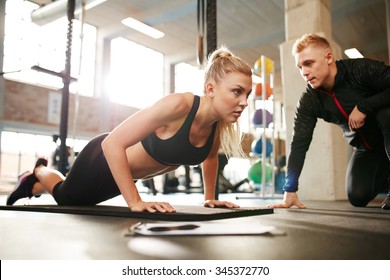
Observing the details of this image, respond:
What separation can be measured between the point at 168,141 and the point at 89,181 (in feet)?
1.73

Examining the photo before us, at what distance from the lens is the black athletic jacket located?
1652 millimetres

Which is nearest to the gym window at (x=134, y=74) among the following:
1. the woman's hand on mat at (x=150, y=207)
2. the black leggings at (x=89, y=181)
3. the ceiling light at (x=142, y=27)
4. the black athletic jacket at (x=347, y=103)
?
the ceiling light at (x=142, y=27)

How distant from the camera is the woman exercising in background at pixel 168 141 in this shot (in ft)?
4.21

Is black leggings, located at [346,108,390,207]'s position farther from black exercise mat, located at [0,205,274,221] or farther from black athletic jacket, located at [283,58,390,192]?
black exercise mat, located at [0,205,274,221]

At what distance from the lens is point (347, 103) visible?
1.75 meters

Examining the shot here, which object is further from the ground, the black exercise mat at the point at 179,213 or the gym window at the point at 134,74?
the gym window at the point at 134,74

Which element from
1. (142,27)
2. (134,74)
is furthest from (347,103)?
(134,74)

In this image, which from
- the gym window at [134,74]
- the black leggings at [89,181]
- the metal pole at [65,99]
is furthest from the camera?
the gym window at [134,74]

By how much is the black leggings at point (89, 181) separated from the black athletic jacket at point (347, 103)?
0.90 m

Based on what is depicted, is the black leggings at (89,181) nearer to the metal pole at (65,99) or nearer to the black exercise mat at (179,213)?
the black exercise mat at (179,213)

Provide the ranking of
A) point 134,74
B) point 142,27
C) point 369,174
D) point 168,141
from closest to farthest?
point 168,141, point 369,174, point 142,27, point 134,74

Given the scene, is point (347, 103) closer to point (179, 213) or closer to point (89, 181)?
point (179, 213)

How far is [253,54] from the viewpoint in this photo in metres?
9.30
